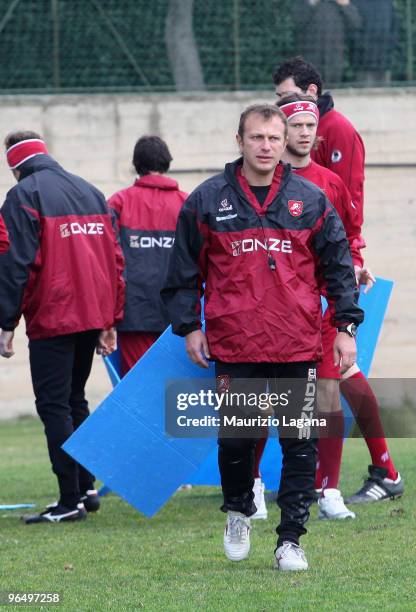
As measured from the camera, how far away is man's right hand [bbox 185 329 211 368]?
17.8 ft

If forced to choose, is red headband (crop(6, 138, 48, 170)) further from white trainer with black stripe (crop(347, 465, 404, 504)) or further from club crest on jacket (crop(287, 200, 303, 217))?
white trainer with black stripe (crop(347, 465, 404, 504))

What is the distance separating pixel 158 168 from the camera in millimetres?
8203

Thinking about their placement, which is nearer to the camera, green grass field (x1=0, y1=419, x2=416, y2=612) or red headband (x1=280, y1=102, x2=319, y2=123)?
→ green grass field (x1=0, y1=419, x2=416, y2=612)

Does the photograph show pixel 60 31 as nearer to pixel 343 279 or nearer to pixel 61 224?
pixel 61 224

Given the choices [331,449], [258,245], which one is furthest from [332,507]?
[258,245]

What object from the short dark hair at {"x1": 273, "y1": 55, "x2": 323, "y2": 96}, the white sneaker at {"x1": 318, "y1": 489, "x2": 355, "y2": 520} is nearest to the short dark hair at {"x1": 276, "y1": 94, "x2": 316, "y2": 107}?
the short dark hair at {"x1": 273, "y1": 55, "x2": 323, "y2": 96}

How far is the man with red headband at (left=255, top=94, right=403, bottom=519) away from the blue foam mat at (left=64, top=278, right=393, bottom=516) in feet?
1.45

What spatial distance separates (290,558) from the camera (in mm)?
5266

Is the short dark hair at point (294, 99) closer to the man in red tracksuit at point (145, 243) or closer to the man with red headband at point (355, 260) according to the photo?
the man with red headband at point (355, 260)

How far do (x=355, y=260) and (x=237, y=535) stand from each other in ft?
6.25

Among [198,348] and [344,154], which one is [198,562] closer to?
[198,348]

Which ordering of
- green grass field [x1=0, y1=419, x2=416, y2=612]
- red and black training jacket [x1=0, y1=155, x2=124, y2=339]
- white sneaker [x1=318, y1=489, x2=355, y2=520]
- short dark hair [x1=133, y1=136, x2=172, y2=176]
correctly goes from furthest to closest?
short dark hair [x1=133, y1=136, x2=172, y2=176], red and black training jacket [x1=0, y1=155, x2=124, y2=339], white sneaker [x1=318, y1=489, x2=355, y2=520], green grass field [x1=0, y1=419, x2=416, y2=612]

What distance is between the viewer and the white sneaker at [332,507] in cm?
670

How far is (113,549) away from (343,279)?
5.77ft
